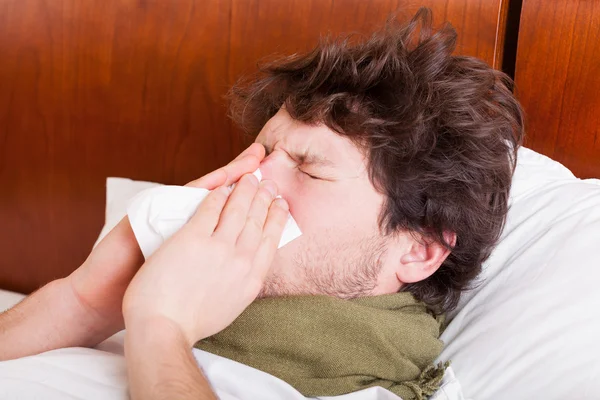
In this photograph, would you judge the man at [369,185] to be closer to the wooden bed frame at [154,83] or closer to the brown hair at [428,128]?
the brown hair at [428,128]

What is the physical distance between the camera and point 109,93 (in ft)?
6.18

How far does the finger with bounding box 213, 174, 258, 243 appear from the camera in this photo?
990 mm

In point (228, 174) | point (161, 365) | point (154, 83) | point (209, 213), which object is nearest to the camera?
point (161, 365)

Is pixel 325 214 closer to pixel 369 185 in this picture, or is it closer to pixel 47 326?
pixel 369 185

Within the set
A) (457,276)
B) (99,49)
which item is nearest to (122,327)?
(457,276)

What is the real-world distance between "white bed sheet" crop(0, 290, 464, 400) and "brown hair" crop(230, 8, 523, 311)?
27 cm

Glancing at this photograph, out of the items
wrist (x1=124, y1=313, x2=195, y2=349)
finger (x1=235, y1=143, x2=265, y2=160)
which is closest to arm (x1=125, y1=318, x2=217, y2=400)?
wrist (x1=124, y1=313, x2=195, y2=349)

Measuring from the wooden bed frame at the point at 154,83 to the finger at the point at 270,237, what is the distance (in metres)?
0.63

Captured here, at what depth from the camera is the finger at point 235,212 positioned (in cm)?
99

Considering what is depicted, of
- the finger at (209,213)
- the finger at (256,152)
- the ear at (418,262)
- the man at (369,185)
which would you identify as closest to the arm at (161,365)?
the finger at (209,213)

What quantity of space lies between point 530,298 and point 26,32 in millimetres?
1634

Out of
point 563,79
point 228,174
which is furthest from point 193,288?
point 563,79

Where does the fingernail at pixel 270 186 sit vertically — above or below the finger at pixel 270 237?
above

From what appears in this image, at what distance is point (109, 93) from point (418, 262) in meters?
1.08
